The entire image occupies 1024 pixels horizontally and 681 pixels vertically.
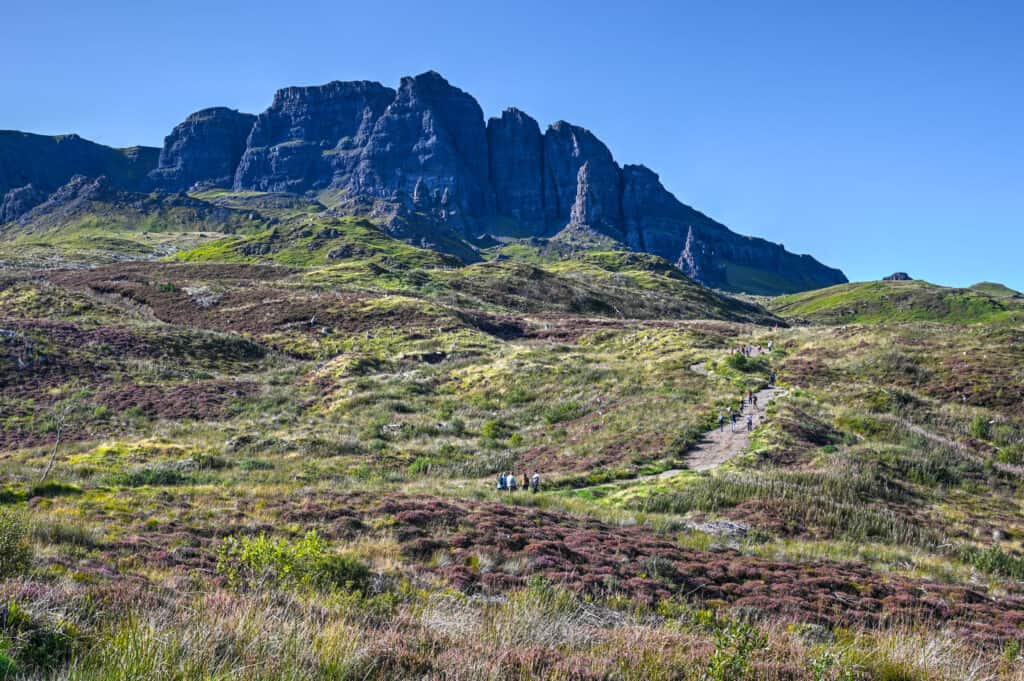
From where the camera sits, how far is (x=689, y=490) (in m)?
19.9

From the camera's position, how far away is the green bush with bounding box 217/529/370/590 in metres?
8.52

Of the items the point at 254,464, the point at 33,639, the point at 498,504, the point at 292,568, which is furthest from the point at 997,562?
the point at 254,464

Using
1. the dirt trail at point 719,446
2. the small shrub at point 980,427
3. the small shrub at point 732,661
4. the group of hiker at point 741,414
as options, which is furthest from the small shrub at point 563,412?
the small shrub at point 732,661

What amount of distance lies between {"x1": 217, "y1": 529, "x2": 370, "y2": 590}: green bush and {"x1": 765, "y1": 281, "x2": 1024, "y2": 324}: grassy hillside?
16251 cm

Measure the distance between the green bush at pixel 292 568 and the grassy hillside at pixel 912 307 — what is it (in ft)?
533

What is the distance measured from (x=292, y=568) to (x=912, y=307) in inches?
7807

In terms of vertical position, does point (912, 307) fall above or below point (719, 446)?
above

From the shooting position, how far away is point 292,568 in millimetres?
8852

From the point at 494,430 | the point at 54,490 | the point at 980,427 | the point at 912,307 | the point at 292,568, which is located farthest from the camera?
the point at 912,307

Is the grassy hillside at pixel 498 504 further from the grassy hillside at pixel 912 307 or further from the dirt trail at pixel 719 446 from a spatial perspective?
the grassy hillside at pixel 912 307

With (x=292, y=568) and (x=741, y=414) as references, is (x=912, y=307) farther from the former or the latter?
(x=292, y=568)

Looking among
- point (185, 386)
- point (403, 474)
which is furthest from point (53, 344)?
point (403, 474)

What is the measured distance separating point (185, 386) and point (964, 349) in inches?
2196

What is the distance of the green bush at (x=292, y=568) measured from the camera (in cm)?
852
